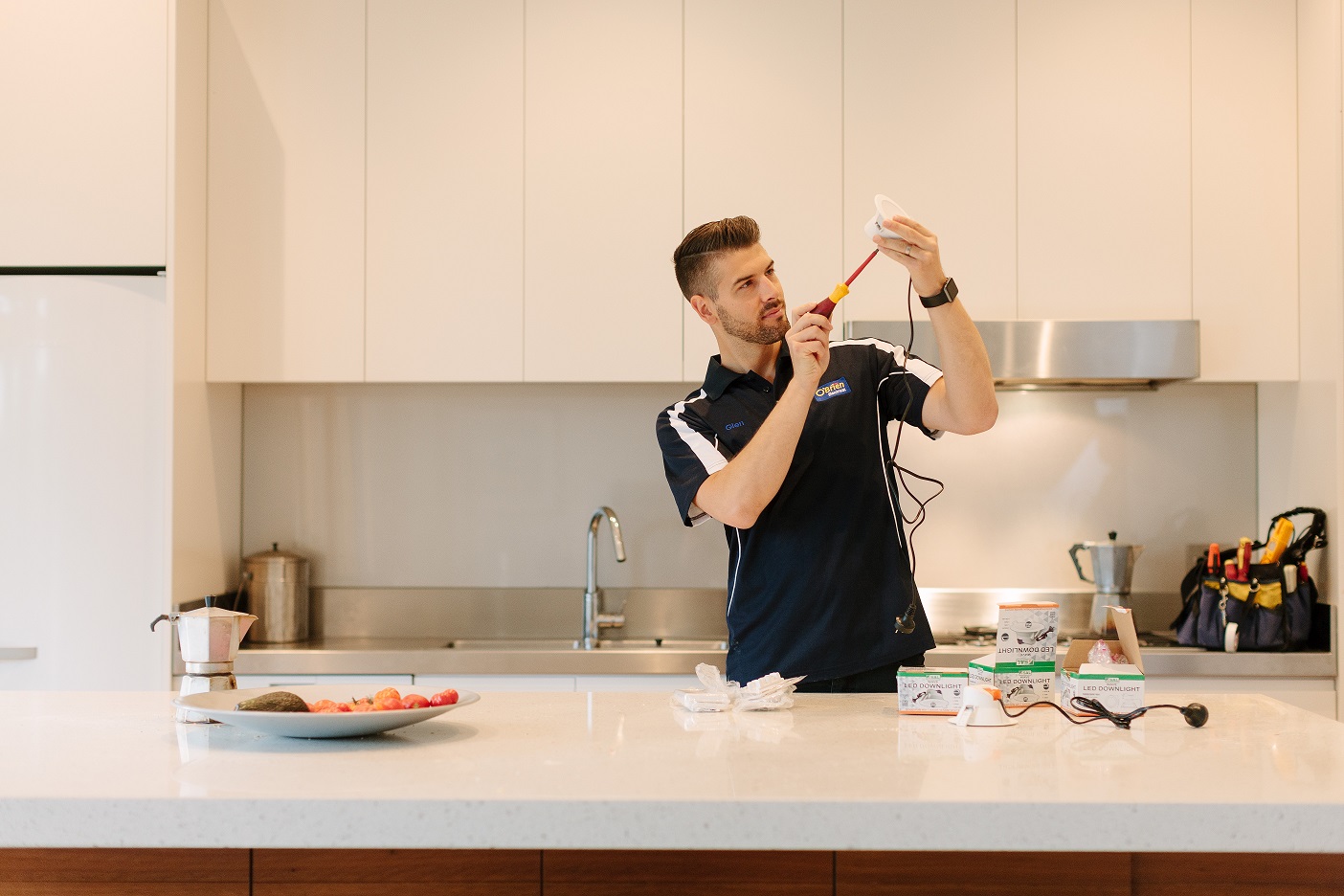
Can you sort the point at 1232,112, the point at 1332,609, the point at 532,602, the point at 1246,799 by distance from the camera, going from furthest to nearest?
the point at 532,602 → the point at 1232,112 → the point at 1332,609 → the point at 1246,799

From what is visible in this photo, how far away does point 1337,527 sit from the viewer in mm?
3023

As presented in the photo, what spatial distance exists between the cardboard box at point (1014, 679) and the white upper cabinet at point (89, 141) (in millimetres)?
2321

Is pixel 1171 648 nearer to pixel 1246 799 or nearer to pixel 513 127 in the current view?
pixel 1246 799

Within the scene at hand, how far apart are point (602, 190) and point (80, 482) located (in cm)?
152

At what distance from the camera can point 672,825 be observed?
1.22 meters

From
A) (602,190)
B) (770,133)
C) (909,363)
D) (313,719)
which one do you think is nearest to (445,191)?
(602,190)

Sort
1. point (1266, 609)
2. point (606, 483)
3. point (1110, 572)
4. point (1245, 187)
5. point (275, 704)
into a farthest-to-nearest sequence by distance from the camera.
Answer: point (606, 483) < point (1110, 572) < point (1245, 187) < point (1266, 609) < point (275, 704)

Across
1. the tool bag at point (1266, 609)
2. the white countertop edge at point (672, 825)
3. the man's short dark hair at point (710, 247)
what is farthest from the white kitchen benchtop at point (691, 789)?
the tool bag at point (1266, 609)

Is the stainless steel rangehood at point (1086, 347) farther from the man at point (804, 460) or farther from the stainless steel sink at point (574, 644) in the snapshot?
the stainless steel sink at point (574, 644)

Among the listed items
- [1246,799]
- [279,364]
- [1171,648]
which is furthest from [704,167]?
[1246,799]

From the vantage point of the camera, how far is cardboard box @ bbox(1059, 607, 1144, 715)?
65.1 inches

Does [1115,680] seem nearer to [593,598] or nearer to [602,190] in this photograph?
[593,598]

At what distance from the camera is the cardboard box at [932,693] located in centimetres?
168

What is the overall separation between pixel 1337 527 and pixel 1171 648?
1.65 ft
